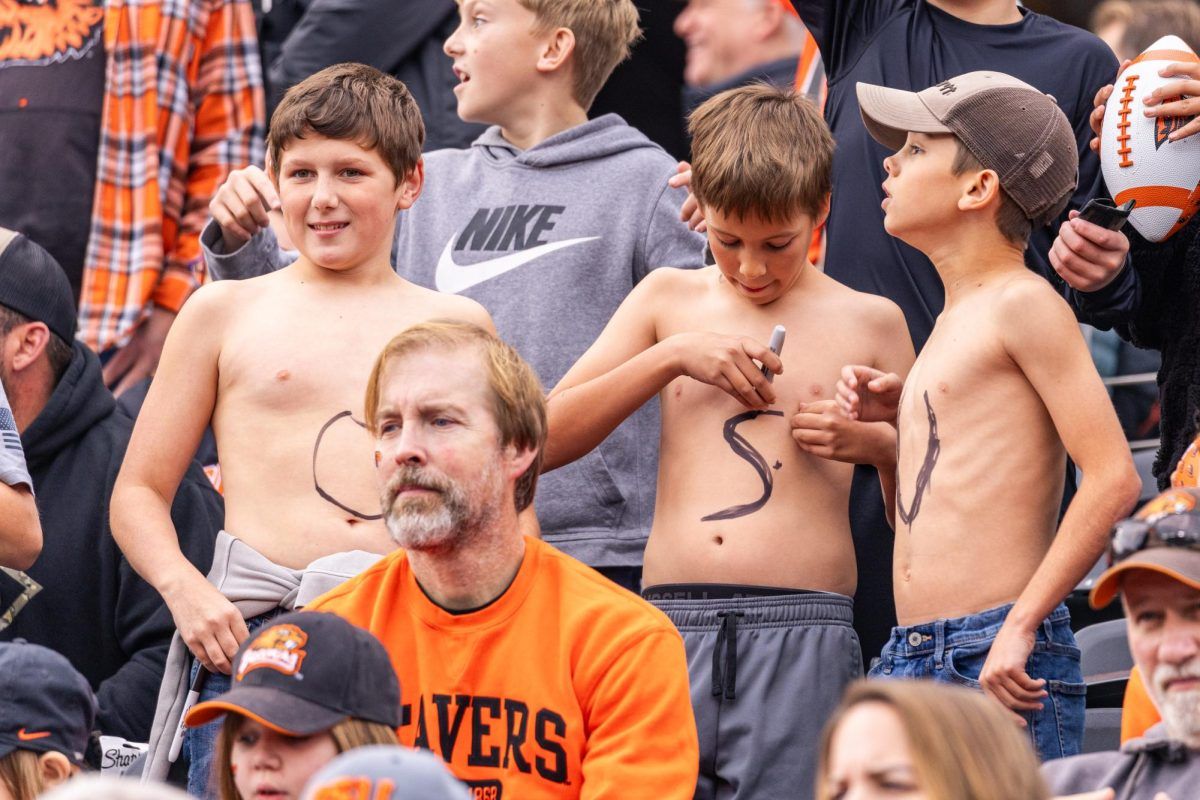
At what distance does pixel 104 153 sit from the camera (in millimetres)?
6102

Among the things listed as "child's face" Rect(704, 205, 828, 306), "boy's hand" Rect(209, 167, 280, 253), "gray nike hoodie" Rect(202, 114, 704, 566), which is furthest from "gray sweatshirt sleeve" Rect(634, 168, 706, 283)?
"boy's hand" Rect(209, 167, 280, 253)

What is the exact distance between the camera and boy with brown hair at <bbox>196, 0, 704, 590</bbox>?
4695 mm

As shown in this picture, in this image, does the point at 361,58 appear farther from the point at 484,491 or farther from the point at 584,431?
the point at 484,491

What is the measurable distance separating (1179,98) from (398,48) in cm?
274

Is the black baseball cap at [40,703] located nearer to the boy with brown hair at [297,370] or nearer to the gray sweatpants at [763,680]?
the boy with brown hair at [297,370]

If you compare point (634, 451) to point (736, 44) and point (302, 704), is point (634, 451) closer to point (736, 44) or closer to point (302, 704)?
point (302, 704)

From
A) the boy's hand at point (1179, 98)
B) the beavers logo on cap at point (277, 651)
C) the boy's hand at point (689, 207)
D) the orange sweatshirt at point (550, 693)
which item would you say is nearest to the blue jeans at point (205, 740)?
the orange sweatshirt at point (550, 693)

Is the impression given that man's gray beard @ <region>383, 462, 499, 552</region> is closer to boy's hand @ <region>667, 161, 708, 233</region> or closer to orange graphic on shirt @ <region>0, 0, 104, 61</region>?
boy's hand @ <region>667, 161, 708, 233</region>

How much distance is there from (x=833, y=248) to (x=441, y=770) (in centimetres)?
266

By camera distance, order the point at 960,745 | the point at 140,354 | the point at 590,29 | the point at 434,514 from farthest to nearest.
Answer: the point at 140,354
the point at 590,29
the point at 434,514
the point at 960,745

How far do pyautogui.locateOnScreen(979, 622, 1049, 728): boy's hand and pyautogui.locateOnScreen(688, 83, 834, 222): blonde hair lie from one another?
3.76ft

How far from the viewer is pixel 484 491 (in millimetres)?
3627

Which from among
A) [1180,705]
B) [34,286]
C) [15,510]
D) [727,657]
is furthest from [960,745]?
[34,286]

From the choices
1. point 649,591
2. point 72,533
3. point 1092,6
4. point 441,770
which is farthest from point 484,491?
point 1092,6
